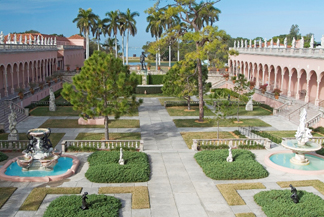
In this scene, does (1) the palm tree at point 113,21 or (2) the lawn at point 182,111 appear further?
(1) the palm tree at point 113,21

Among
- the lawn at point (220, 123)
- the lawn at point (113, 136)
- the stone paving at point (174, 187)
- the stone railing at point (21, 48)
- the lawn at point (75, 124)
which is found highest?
the stone railing at point (21, 48)

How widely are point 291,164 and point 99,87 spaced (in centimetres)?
1400

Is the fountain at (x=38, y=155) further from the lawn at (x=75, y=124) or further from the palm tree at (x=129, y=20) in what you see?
the palm tree at (x=129, y=20)

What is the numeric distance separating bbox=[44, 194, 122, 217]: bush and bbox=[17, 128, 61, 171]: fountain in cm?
505

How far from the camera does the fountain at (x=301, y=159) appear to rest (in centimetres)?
2151

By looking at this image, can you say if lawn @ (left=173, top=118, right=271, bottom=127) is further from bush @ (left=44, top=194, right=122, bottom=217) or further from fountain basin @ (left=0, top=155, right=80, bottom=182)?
bush @ (left=44, top=194, right=122, bottom=217)

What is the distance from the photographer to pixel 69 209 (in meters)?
15.2

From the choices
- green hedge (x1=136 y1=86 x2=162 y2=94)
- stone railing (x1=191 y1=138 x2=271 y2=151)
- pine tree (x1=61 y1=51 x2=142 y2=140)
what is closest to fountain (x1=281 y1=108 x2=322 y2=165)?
stone railing (x1=191 y1=138 x2=271 y2=151)

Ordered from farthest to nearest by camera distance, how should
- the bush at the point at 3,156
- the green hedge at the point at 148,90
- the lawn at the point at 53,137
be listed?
the green hedge at the point at 148,90
the lawn at the point at 53,137
the bush at the point at 3,156

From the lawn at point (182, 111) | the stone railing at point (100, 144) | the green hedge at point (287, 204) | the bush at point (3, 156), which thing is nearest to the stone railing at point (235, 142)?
the stone railing at point (100, 144)

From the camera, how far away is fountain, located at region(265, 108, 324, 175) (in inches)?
847

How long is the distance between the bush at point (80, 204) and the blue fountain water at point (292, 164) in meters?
11.8

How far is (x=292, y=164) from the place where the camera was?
22.7m

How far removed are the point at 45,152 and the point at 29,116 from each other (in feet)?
63.7
